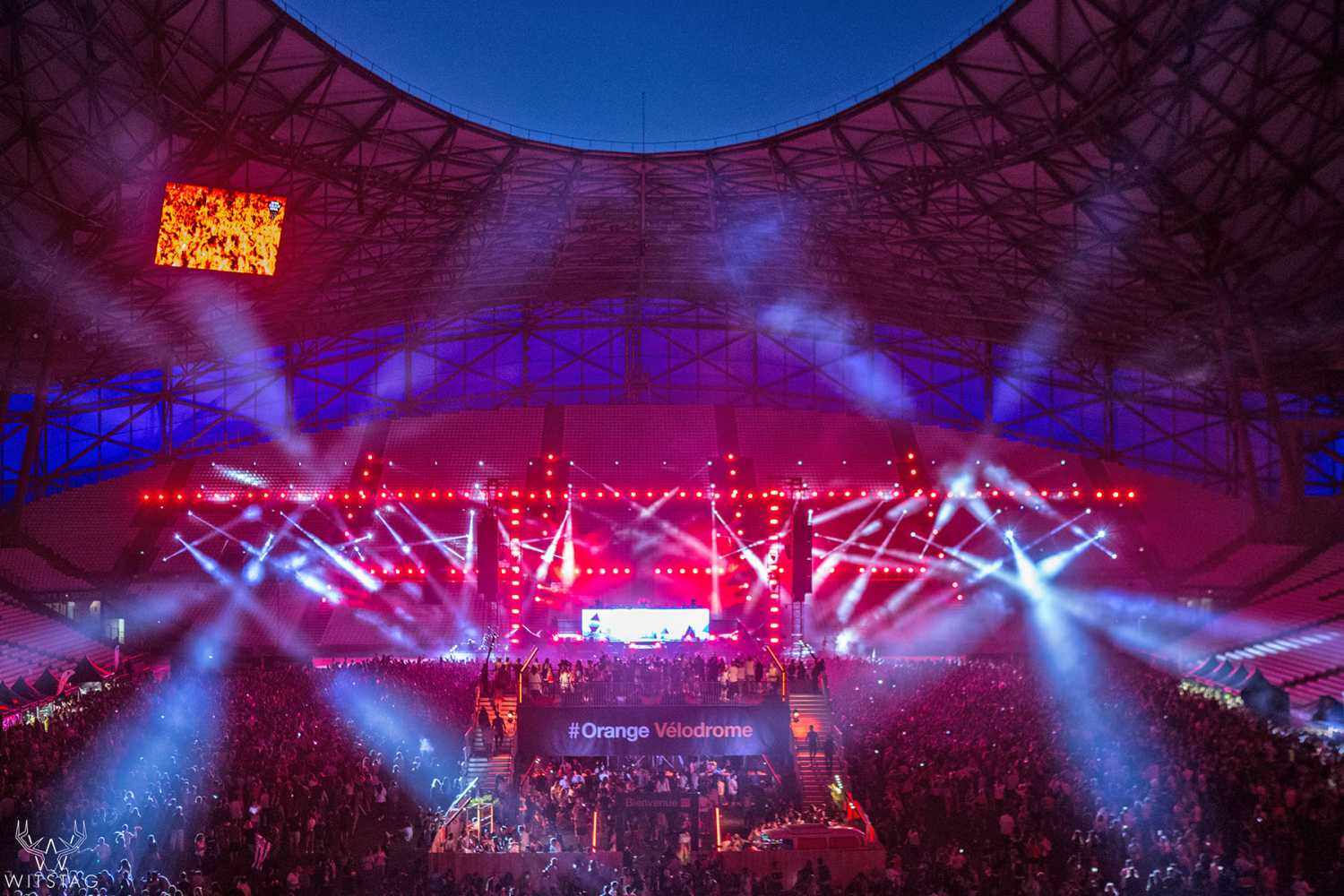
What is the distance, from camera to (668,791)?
17.4 m

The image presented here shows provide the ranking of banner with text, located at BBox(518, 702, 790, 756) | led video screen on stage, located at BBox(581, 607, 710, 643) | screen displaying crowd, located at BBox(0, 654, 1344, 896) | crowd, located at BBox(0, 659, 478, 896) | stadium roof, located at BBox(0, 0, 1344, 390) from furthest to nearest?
led video screen on stage, located at BBox(581, 607, 710, 643) → banner with text, located at BBox(518, 702, 790, 756) → stadium roof, located at BBox(0, 0, 1344, 390) → crowd, located at BBox(0, 659, 478, 896) → screen displaying crowd, located at BBox(0, 654, 1344, 896)

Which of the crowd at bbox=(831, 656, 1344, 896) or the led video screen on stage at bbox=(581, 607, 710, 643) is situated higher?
the led video screen on stage at bbox=(581, 607, 710, 643)

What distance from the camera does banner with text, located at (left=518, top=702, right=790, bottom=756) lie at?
62.1 ft

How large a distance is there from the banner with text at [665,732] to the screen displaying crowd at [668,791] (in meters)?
0.36

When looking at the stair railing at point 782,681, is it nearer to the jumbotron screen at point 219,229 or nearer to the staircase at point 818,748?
the staircase at point 818,748

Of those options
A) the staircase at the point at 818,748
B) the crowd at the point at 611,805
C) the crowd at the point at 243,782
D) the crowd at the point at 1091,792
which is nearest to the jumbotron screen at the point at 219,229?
the crowd at the point at 243,782

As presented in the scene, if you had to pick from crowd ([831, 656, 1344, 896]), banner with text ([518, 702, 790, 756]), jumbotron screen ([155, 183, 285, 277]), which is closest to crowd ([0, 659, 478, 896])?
banner with text ([518, 702, 790, 756])

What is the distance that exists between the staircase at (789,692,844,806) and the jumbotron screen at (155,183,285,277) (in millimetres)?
11681

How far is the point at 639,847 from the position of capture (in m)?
16.5

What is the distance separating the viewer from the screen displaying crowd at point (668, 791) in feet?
46.8

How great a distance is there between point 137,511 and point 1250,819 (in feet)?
95.9

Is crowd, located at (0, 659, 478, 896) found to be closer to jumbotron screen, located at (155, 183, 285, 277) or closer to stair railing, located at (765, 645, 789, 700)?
stair railing, located at (765, 645, 789, 700)

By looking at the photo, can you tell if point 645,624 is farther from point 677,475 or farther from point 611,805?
point 611,805

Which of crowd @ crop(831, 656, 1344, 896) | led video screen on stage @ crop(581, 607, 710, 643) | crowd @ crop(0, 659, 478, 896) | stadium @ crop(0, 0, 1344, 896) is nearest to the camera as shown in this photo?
crowd @ crop(831, 656, 1344, 896)
